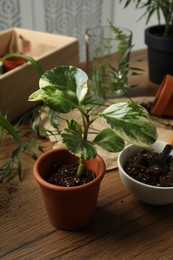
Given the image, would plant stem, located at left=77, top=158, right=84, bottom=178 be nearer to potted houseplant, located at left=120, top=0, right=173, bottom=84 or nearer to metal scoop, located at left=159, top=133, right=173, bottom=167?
metal scoop, located at left=159, top=133, right=173, bottom=167

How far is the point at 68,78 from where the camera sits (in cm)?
50

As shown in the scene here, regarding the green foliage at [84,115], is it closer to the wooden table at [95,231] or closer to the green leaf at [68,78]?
the green leaf at [68,78]

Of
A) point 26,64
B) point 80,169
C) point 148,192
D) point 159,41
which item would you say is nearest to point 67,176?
point 80,169

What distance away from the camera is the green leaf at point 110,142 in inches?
19.2

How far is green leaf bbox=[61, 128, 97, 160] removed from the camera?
0.45m

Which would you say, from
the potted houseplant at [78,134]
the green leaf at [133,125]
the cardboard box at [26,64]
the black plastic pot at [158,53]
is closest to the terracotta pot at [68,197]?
the potted houseplant at [78,134]

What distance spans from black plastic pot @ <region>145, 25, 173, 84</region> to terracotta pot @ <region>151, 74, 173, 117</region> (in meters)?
0.20

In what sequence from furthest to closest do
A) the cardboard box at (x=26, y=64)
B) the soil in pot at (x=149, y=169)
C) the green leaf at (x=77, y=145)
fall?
the cardboard box at (x=26, y=64) < the soil in pot at (x=149, y=169) < the green leaf at (x=77, y=145)

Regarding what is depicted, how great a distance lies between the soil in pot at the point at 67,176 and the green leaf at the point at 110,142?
8 cm

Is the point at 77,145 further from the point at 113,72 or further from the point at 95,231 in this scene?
the point at 113,72

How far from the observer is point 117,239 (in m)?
0.55

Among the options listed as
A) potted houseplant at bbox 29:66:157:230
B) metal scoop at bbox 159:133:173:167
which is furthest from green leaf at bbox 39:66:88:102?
metal scoop at bbox 159:133:173:167

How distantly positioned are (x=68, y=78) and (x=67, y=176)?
17 centimetres

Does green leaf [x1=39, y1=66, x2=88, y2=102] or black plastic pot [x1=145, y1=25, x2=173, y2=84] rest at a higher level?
green leaf [x1=39, y1=66, x2=88, y2=102]
